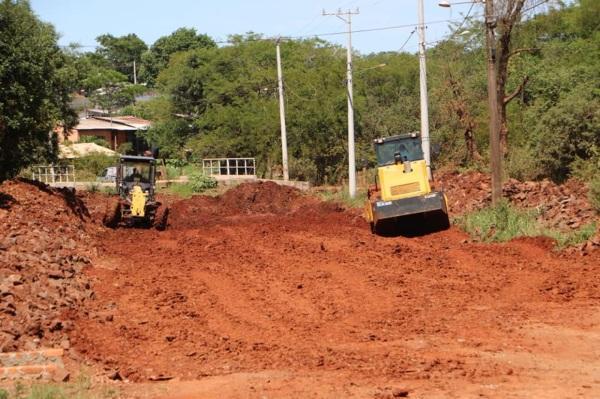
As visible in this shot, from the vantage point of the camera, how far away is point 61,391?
886cm

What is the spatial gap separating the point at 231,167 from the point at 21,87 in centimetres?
2503

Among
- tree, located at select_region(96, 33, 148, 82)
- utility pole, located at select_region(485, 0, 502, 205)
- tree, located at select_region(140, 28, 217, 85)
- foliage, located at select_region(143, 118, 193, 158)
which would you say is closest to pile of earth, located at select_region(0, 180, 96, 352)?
utility pole, located at select_region(485, 0, 502, 205)

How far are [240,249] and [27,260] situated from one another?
7521mm

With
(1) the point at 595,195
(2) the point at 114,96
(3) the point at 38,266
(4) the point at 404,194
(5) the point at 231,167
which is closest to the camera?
(3) the point at 38,266

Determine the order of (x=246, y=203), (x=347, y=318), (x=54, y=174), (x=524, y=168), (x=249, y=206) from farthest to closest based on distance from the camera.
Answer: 1. (x=54, y=174)
2. (x=246, y=203)
3. (x=249, y=206)
4. (x=524, y=168)
5. (x=347, y=318)

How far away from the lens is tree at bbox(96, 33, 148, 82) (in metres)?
141

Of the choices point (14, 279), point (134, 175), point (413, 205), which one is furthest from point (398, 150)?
point (14, 279)

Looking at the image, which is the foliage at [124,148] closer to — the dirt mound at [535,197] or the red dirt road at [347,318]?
the dirt mound at [535,197]

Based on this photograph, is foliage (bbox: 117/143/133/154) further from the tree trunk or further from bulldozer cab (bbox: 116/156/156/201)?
bulldozer cab (bbox: 116/156/156/201)

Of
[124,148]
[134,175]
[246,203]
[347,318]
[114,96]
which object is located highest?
[114,96]

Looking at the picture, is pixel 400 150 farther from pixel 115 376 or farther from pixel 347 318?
pixel 115 376

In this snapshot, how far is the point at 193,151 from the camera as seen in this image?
195 ft

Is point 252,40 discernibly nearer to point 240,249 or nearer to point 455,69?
point 455,69

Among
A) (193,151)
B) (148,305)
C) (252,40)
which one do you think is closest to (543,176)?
(148,305)
